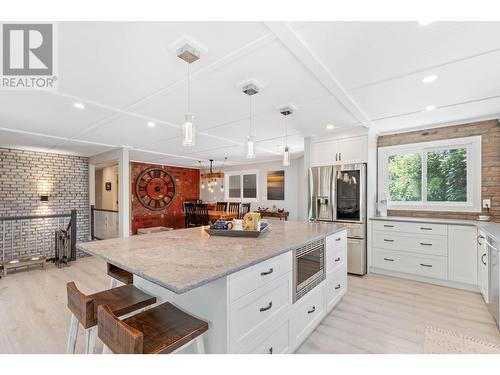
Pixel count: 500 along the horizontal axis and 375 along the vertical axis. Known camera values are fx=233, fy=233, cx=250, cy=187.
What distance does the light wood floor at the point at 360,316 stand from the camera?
6.61ft

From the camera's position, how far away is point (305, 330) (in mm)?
1993

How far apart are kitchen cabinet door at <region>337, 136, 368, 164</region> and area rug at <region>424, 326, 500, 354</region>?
2.38 m

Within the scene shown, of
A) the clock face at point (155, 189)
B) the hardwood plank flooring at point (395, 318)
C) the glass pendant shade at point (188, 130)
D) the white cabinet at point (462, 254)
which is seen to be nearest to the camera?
the glass pendant shade at point (188, 130)

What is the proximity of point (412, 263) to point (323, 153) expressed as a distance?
219cm

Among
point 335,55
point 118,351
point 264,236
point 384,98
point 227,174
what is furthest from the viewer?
point 227,174

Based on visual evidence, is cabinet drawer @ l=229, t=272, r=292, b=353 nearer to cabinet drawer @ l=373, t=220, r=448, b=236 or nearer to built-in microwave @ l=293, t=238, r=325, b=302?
built-in microwave @ l=293, t=238, r=325, b=302

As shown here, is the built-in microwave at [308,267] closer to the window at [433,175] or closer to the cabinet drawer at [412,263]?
the cabinet drawer at [412,263]

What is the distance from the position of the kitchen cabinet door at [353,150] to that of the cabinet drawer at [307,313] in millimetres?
2293

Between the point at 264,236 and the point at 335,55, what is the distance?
1.61m

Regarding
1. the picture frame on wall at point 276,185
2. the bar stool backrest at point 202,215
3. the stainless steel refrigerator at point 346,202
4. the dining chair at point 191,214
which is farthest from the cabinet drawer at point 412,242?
the dining chair at point 191,214

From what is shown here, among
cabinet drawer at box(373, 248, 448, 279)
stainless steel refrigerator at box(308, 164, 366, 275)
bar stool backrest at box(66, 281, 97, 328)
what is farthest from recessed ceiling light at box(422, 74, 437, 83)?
bar stool backrest at box(66, 281, 97, 328)

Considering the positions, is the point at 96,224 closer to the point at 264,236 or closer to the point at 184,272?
the point at 264,236

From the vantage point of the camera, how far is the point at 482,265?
112 inches
